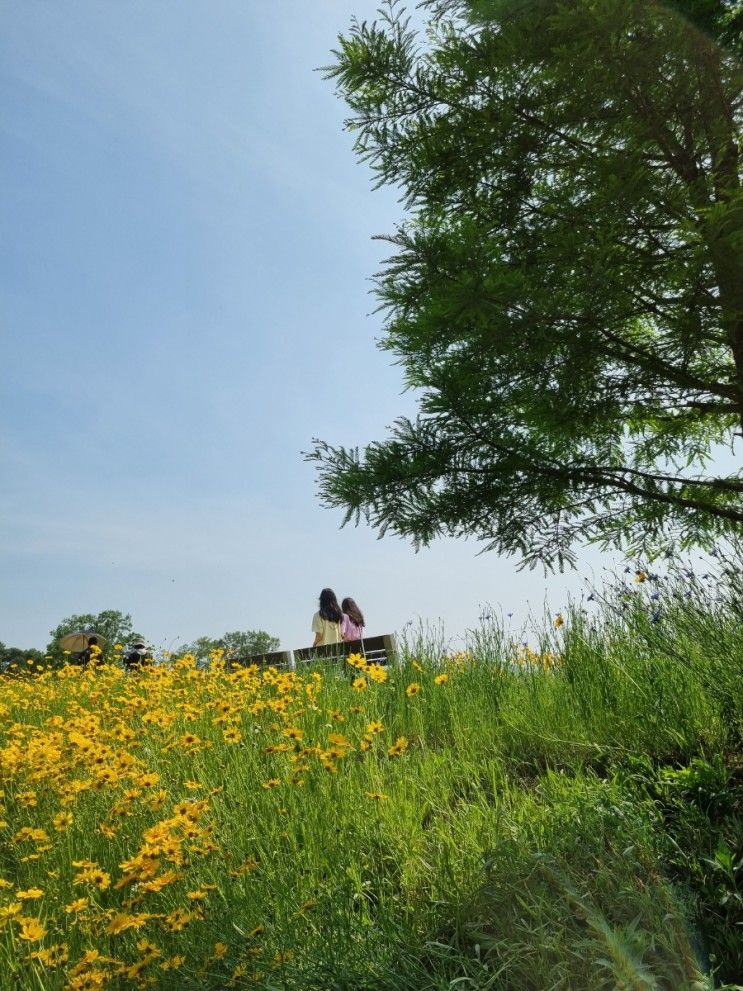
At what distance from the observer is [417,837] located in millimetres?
3879

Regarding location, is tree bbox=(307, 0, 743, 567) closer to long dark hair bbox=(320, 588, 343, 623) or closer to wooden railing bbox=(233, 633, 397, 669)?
wooden railing bbox=(233, 633, 397, 669)

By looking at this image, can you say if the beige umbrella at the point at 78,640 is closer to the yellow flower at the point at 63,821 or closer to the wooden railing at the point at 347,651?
the wooden railing at the point at 347,651

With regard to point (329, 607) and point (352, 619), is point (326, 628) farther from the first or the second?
point (352, 619)

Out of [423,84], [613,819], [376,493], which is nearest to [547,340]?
[376,493]

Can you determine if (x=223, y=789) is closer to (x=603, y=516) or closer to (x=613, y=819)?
(x=613, y=819)

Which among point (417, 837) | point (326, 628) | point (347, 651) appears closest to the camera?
point (417, 837)

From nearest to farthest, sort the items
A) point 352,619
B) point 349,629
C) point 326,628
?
point 326,628
point 349,629
point 352,619

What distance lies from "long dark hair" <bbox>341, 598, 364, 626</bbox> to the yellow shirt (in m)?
0.59

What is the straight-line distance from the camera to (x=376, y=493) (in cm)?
502

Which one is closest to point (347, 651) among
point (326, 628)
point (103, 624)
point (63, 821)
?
point (326, 628)

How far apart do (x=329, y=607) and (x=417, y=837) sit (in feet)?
24.3

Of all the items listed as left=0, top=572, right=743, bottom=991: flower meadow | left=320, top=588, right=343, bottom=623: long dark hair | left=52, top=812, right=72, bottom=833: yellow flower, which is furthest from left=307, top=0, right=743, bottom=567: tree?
left=320, top=588, right=343, bottom=623: long dark hair

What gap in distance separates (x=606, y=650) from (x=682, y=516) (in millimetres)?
1066

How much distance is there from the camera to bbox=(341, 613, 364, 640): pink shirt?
37.7 feet
